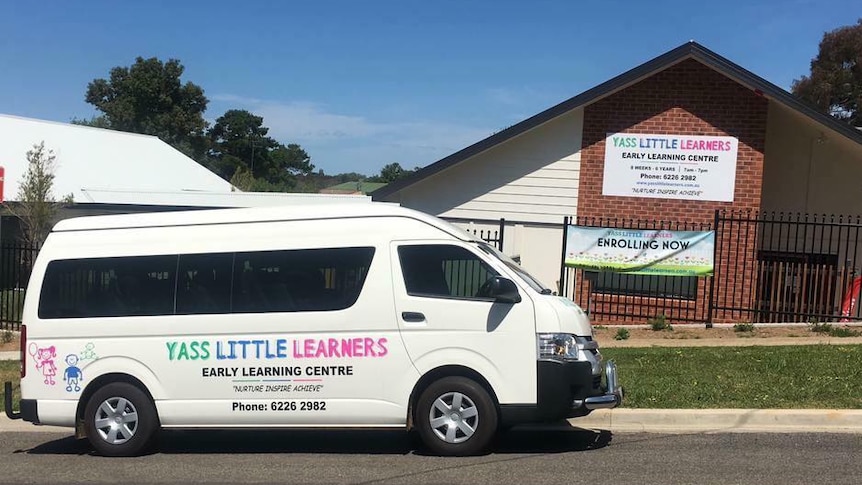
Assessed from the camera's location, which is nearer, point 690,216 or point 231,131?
point 690,216

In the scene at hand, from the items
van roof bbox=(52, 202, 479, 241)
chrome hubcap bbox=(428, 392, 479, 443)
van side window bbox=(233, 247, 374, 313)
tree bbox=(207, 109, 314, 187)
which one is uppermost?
tree bbox=(207, 109, 314, 187)

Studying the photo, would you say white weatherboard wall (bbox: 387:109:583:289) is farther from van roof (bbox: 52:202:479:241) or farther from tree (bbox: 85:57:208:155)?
tree (bbox: 85:57:208:155)

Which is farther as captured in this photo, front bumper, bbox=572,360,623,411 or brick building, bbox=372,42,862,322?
brick building, bbox=372,42,862,322

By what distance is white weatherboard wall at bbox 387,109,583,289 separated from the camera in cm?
1577

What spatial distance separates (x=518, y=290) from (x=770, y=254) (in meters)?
11.6

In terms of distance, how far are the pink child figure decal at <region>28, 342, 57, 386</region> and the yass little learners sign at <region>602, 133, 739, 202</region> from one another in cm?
1131

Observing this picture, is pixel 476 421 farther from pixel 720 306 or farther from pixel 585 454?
pixel 720 306

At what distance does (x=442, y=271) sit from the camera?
6613 mm

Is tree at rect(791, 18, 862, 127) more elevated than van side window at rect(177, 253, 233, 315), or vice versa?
tree at rect(791, 18, 862, 127)

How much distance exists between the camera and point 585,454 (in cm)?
653

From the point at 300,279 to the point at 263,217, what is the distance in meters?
0.69

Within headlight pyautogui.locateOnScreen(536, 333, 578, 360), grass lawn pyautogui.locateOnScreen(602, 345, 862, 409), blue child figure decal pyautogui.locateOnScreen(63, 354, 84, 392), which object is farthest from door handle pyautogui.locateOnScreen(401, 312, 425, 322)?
blue child figure decal pyautogui.locateOnScreen(63, 354, 84, 392)

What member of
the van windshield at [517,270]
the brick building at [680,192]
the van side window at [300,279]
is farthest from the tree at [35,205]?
the van windshield at [517,270]

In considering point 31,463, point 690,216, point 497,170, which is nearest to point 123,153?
point 497,170
